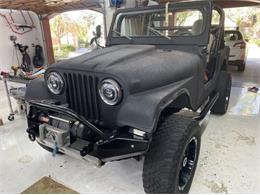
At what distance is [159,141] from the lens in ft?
5.19

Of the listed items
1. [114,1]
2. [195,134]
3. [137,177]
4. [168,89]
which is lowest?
[137,177]

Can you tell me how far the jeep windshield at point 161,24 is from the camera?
2.39m

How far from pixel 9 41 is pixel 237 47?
768 cm

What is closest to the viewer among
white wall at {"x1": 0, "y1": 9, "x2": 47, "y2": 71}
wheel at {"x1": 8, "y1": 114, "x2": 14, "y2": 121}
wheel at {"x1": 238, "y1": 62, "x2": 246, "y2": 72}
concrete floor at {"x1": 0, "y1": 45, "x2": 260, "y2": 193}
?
concrete floor at {"x1": 0, "y1": 45, "x2": 260, "y2": 193}

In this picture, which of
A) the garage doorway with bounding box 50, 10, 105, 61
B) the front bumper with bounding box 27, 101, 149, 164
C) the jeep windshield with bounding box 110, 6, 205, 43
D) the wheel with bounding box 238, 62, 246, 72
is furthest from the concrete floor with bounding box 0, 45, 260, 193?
the garage doorway with bounding box 50, 10, 105, 61

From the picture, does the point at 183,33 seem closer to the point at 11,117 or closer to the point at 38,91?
the point at 38,91

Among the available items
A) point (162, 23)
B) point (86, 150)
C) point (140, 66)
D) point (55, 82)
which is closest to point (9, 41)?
point (162, 23)

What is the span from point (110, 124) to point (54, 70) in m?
0.66

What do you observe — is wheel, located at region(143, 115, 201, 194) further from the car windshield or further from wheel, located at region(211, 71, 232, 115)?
wheel, located at region(211, 71, 232, 115)

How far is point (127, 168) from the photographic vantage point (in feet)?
7.16

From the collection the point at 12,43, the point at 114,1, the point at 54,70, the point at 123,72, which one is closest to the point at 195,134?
the point at 123,72

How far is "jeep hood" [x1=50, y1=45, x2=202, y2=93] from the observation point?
1514 mm

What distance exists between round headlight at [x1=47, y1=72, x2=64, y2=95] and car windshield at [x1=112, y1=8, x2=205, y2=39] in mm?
1091

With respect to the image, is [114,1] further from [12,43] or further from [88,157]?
[12,43]
